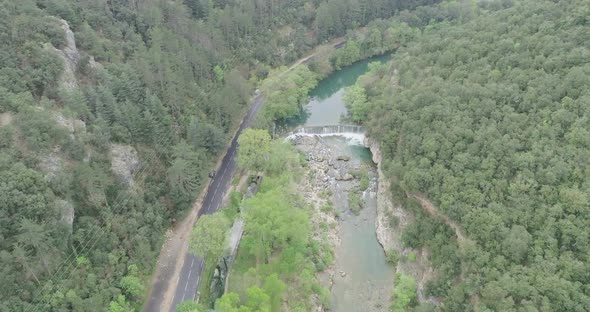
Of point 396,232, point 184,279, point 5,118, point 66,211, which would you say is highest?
point 5,118

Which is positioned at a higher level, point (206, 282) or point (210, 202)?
point (210, 202)

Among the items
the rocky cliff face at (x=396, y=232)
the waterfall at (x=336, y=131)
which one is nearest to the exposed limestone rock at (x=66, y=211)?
the rocky cliff face at (x=396, y=232)

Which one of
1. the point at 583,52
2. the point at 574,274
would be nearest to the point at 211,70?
the point at 583,52

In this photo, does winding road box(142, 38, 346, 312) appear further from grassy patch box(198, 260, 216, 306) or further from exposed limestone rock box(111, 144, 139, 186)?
exposed limestone rock box(111, 144, 139, 186)

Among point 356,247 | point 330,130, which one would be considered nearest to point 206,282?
point 356,247

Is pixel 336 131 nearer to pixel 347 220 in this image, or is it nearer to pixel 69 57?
pixel 347 220

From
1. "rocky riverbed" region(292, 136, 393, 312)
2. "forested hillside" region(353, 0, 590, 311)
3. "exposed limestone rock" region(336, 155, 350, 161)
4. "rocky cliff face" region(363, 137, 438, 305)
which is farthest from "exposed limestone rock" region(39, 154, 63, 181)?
"exposed limestone rock" region(336, 155, 350, 161)
